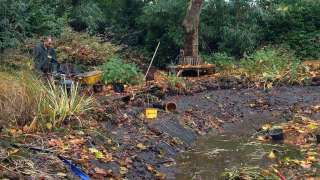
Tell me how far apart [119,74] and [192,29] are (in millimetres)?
5316

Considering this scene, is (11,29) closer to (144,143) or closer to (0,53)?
(0,53)

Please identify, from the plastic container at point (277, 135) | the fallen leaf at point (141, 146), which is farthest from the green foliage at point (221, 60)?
the fallen leaf at point (141, 146)

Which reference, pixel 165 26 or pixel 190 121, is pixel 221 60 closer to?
pixel 165 26

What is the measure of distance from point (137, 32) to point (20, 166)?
17.5 metres

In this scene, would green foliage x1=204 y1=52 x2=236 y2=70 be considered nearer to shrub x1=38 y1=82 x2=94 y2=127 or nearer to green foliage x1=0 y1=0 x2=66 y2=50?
green foliage x1=0 y1=0 x2=66 y2=50

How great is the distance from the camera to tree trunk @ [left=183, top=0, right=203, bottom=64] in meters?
20.4

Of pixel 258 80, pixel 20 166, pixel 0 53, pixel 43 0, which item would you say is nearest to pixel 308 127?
pixel 258 80

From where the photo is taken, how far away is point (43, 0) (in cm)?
2177

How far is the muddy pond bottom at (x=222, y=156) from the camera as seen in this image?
9562 mm

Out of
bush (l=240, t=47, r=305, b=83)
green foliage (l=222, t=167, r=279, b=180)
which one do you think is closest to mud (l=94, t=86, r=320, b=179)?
bush (l=240, t=47, r=305, b=83)

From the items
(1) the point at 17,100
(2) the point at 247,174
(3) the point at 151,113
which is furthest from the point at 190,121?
(1) the point at 17,100

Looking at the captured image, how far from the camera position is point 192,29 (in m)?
20.7

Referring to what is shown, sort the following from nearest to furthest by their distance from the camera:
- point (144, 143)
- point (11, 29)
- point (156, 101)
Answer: point (144, 143), point (156, 101), point (11, 29)

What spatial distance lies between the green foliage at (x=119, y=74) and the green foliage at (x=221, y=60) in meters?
5.05
